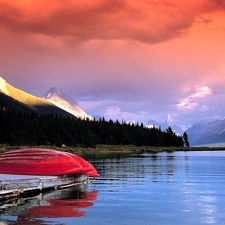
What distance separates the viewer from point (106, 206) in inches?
1276

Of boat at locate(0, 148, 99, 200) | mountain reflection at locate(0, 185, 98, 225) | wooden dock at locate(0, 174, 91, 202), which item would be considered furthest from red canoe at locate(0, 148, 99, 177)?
mountain reflection at locate(0, 185, 98, 225)

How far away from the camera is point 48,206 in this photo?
32375 mm

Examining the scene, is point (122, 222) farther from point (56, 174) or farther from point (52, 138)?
point (52, 138)

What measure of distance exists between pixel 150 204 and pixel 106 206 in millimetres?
3725

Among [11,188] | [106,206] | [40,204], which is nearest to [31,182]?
[11,188]

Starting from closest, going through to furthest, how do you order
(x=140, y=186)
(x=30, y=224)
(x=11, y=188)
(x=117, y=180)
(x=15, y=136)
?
(x=30, y=224), (x=11, y=188), (x=140, y=186), (x=117, y=180), (x=15, y=136)

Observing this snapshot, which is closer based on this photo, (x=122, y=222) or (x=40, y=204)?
(x=122, y=222)

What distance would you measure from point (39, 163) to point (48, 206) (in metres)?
15.2

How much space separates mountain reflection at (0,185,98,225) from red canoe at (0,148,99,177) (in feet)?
17.0

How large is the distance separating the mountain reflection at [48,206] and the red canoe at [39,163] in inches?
204

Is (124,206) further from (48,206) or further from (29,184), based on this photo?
(29,184)

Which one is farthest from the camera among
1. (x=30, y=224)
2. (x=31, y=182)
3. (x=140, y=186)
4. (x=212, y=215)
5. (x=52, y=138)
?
(x=52, y=138)

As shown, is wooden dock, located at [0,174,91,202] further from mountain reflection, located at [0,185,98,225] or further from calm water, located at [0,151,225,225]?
calm water, located at [0,151,225,225]

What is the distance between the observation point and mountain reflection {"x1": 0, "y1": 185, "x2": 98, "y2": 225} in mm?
27405
